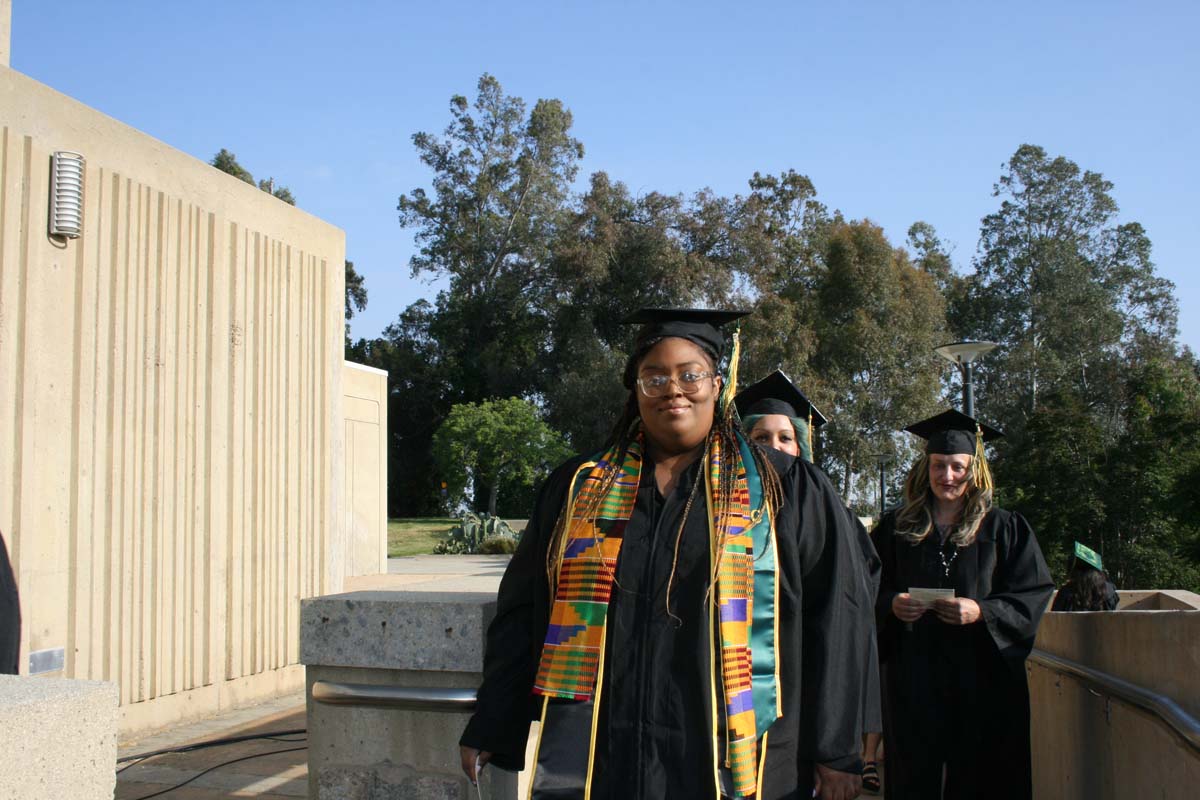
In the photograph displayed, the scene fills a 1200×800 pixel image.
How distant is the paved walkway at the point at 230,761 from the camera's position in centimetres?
534

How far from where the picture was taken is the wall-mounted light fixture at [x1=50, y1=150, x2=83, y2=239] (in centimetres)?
628

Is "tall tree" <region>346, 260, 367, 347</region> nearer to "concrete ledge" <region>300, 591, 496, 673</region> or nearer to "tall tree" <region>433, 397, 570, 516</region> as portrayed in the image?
"tall tree" <region>433, 397, 570, 516</region>

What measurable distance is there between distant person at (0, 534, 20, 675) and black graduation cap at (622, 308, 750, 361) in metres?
2.21

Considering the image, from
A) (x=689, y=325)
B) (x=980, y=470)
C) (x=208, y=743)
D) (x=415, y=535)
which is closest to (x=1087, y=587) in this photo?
(x=980, y=470)

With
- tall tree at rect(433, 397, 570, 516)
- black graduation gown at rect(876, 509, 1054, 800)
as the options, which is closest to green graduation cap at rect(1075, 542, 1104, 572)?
black graduation gown at rect(876, 509, 1054, 800)

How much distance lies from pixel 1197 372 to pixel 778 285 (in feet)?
55.1

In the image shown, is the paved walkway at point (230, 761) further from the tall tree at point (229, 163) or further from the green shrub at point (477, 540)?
the tall tree at point (229, 163)

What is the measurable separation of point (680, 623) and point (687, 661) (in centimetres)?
9

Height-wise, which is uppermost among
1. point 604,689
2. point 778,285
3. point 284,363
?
point 778,285

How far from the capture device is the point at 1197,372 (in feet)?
129

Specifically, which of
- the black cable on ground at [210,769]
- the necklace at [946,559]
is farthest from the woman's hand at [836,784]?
the black cable on ground at [210,769]

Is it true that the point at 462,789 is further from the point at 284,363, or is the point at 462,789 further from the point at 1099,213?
the point at 1099,213

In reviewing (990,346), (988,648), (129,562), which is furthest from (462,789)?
(990,346)

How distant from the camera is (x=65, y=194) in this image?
632cm
